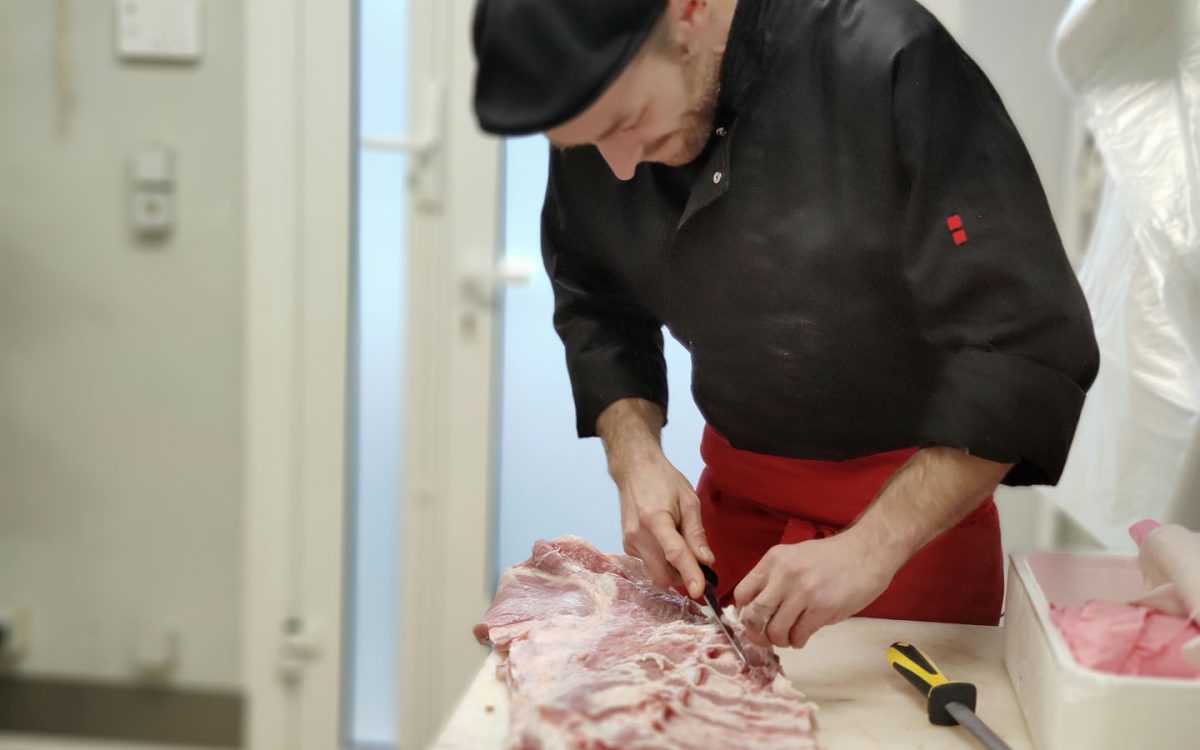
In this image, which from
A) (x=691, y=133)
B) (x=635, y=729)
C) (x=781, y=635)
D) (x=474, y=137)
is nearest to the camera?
(x=635, y=729)

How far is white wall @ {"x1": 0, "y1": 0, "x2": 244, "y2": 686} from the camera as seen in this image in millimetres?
2316

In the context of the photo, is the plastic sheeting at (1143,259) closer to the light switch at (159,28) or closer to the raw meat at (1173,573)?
the raw meat at (1173,573)

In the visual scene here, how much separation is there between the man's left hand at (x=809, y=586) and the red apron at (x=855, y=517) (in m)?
0.23

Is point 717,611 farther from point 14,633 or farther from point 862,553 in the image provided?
point 14,633

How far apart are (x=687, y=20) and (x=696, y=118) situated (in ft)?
0.41

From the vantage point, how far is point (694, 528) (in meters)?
1.10

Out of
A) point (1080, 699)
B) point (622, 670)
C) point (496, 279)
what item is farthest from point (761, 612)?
point (496, 279)

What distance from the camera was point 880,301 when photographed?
1063mm

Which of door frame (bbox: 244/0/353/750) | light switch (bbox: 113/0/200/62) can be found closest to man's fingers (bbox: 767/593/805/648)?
door frame (bbox: 244/0/353/750)

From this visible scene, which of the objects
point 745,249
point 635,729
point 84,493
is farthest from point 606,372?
point 84,493

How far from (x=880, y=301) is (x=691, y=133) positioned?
232 mm

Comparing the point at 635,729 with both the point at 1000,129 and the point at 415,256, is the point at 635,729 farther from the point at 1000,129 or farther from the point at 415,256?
the point at 415,256

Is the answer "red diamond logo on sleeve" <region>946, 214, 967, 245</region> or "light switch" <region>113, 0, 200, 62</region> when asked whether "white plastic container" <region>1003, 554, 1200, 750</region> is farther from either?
"light switch" <region>113, 0, 200, 62</region>

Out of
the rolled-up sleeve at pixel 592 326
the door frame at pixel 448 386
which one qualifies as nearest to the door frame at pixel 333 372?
the door frame at pixel 448 386
